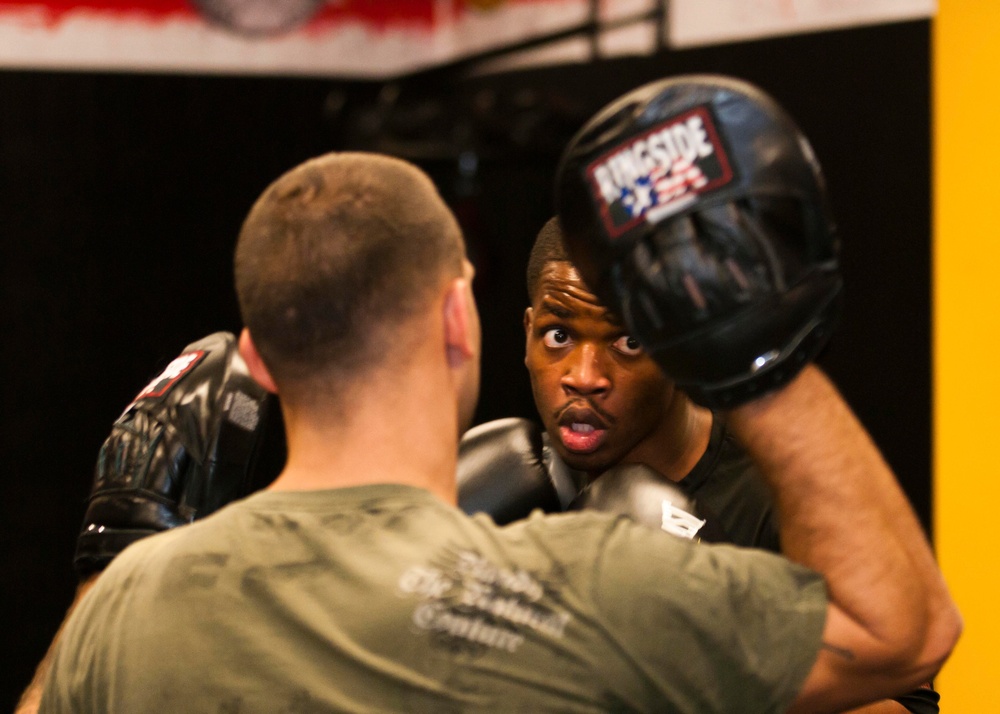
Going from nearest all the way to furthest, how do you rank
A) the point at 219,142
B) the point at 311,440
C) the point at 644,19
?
1. the point at 311,440
2. the point at 644,19
3. the point at 219,142

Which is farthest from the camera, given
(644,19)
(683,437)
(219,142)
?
(219,142)

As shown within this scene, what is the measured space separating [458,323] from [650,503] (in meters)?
0.38

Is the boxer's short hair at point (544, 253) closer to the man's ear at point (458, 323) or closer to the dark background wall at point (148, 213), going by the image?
the man's ear at point (458, 323)

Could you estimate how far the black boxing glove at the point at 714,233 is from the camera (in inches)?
38.6

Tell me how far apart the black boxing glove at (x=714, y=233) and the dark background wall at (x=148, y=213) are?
9.93ft

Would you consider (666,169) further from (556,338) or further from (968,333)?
(968,333)

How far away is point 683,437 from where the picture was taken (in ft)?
5.96

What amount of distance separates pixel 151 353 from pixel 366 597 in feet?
13.9

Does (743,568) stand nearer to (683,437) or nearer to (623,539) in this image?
(623,539)

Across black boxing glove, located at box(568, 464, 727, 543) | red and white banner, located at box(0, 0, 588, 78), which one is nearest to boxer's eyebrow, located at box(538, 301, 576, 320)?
black boxing glove, located at box(568, 464, 727, 543)

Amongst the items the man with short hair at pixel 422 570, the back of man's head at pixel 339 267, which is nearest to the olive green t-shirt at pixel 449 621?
the man with short hair at pixel 422 570

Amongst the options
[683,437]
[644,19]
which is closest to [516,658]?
[683,437]

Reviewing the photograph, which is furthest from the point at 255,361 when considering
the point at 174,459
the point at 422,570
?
the point at 174,459

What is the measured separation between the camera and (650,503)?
1.30m
